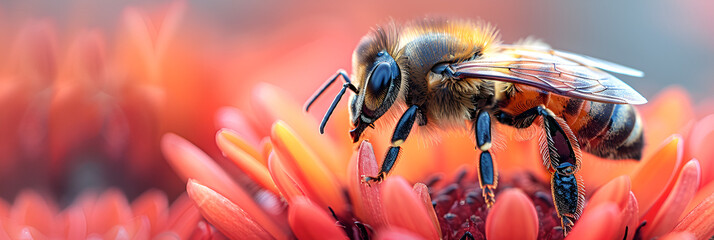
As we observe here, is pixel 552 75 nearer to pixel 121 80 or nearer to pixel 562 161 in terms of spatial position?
pixel 562 161

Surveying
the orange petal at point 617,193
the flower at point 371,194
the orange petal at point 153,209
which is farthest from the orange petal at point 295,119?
the orange petal at point 617,193

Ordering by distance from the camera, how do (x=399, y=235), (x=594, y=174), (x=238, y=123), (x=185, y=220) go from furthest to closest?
(x=594, y=174) < (x=238, y=123) < (x=185, y=220) < (x=399, y=235)

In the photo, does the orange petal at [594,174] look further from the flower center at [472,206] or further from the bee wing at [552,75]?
the bee wing at [552,75]

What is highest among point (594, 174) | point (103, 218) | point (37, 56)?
point (37, 56)

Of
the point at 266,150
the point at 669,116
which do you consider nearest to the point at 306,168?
the point at 266,150

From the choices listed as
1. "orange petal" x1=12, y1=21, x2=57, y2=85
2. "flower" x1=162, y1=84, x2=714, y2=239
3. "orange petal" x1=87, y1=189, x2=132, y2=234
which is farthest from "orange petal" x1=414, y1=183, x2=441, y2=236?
"orange petal" x1=12, y1=21, x2=57, y2=85

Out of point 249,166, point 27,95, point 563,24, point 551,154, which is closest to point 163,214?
point 249,166
